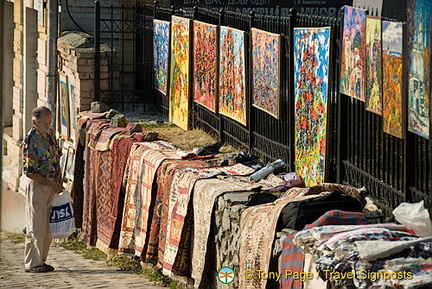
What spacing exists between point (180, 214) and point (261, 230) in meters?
1.76

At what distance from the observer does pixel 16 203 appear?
15.9 metres

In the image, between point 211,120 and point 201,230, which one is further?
point 211,120

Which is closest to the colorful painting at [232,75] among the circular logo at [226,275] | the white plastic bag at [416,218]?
the circular logo at [226,275]

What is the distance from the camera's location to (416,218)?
18.6ft

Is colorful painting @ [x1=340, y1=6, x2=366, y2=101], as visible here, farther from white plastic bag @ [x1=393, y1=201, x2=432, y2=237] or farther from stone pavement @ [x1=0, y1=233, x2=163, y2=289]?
stone pavement @ [x1=0, y1=233, x2=163, y2=289]

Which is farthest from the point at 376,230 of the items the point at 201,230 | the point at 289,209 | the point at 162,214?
the point at 162,214

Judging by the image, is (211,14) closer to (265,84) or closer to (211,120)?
(211,120)

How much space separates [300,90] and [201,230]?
1457 millimetres

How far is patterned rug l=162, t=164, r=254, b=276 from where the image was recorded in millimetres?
8203

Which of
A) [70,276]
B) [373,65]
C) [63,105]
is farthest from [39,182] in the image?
[63,105]

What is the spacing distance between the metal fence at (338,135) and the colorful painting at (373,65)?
13 cm

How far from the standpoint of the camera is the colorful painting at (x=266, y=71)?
8.66m

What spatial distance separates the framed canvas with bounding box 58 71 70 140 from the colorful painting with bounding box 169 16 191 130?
1.66 metres

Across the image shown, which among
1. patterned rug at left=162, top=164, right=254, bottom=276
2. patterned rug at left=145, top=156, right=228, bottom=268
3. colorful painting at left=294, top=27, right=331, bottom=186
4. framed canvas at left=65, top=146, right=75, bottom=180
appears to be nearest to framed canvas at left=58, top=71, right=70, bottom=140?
framed canvas at left=65, top=146, right=75, bottom=180
